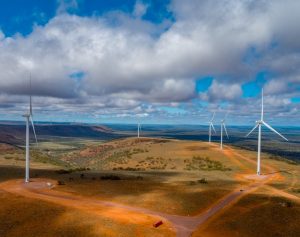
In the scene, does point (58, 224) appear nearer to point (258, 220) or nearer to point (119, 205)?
point (119, 205)

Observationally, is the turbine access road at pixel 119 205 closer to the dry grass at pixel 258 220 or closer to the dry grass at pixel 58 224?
the dry grass at pixel 258 220

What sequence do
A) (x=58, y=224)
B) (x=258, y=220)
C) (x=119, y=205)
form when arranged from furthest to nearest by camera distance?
(x=119, y=205)
(x=258, y=220)
(x=58, y=224)

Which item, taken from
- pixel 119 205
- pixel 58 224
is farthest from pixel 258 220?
pixel 58 224

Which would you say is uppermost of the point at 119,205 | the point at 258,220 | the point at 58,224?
the point at 58,224

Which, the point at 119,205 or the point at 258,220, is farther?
the point at 119,205

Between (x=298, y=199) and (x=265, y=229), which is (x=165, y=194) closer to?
(x=265, y=229)

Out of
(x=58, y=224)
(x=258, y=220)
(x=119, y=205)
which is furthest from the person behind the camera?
(x=119, y=205)

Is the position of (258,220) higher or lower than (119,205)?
lower

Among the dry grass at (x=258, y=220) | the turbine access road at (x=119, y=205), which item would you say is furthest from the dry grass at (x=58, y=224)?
the dry grass at (x=258, y=220)

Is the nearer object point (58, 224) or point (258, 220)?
point (58, 224)

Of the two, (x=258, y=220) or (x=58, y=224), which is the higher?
→ (x=58, y=224)

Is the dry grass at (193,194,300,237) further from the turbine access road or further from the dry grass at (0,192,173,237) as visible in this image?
the dry grass at (0,192,173,237)
